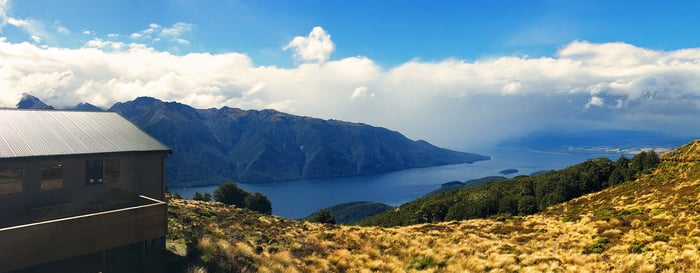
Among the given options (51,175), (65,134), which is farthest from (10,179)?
(65,134)

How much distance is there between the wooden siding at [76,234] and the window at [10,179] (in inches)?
196

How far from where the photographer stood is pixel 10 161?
47.4ft

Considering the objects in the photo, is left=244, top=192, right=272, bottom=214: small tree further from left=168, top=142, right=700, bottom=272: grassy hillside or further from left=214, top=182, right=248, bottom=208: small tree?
left=168, top=142, right=700, bottom=272: grassy hillside

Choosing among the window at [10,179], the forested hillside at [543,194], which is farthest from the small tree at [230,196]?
the window at [10,179]

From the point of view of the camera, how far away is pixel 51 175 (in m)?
16.2

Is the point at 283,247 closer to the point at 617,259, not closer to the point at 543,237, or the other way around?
the point at 617,259

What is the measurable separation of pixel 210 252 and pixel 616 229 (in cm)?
3196

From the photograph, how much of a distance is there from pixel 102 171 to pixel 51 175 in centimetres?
211

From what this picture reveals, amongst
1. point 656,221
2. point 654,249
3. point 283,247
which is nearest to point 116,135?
point 283,247

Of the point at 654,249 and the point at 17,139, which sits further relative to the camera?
the point at 654,249

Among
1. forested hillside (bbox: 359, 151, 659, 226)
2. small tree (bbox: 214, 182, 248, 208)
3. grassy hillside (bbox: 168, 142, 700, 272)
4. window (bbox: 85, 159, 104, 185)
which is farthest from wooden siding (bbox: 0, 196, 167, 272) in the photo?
small tree (bbox: 214, 182, 248, 208)

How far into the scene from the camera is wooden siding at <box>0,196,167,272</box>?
450 inches

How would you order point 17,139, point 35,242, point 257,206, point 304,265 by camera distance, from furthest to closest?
point 257,206 < point 304,265 < point 17,139 < point 35,242

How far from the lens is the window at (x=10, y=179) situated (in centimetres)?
1476
